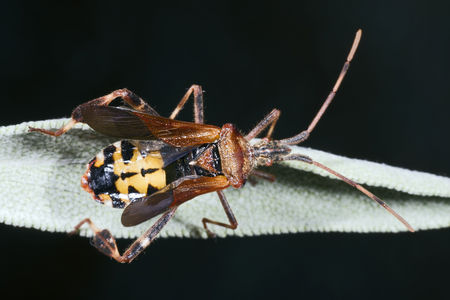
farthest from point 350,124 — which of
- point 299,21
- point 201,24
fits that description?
point 201,24

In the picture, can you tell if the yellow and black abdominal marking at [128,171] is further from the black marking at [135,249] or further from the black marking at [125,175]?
the black marking at [135,249]

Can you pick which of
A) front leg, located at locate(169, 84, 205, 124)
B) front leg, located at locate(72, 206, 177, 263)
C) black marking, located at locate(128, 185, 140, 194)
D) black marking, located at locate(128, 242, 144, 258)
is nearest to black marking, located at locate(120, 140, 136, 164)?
black marking, located at locate(128, 185, 140, 194)

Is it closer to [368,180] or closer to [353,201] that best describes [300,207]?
[353,201]

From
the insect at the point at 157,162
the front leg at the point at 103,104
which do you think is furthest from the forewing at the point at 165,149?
the front leg at the point at 103,104

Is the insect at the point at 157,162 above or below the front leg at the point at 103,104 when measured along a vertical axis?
below

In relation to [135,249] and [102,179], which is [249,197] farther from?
[102,179]

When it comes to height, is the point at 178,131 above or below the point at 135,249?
above

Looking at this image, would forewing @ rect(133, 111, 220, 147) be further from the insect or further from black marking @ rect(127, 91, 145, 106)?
black marking @ rect(127, 91, 145, 106)

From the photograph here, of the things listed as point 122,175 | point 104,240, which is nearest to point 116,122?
point 122,175
